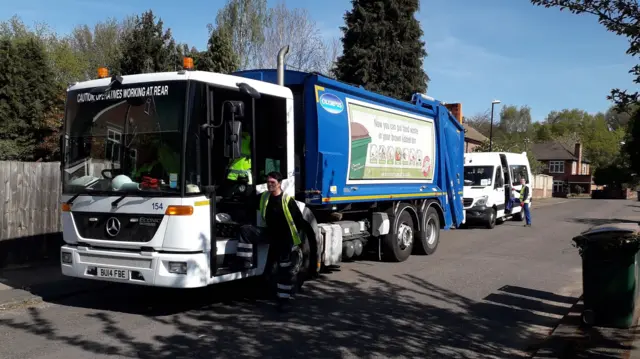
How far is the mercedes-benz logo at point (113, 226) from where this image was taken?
6391mm

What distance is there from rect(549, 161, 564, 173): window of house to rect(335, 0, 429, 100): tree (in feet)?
208

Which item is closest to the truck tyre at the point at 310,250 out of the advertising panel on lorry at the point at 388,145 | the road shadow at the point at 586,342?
the advertising panel on lorry at the point at 388,145

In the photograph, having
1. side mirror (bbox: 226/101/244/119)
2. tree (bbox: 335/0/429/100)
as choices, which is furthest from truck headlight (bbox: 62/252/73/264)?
tree (bbox: 335/0/429/100)

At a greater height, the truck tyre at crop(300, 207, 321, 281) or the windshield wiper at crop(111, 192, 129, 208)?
the windshield wiper at crop(111, 192, 129, 208)

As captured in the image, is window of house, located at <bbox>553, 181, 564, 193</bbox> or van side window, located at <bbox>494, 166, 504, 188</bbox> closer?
van side window, located at <bbox>494, 166, 504, 188</bbox>

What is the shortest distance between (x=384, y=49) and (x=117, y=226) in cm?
2185

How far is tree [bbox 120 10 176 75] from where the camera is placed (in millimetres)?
15492

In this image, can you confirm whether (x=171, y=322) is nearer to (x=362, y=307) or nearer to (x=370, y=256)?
(x=362, y=307)

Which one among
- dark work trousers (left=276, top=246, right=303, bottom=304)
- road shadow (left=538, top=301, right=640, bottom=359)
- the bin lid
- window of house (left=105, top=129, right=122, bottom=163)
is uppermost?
window of house (left=105, top=129, right=122, bottom=163)

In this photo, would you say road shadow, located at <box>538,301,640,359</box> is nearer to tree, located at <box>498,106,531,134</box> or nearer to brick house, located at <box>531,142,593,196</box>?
brick house, located at <box>531,142,593,196</box>

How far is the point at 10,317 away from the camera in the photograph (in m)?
6.51

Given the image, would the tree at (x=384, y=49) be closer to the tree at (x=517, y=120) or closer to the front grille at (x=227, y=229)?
the front grille at (x=227, y=229)

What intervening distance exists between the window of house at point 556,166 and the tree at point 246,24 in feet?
210

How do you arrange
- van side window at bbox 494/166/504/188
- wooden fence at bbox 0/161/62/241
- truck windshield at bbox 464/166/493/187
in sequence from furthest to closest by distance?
van side window at bbox 494/166/504/188, truck windshield at bbox 464/166/493/187, wooden fence at bbox 0/161/62/241
